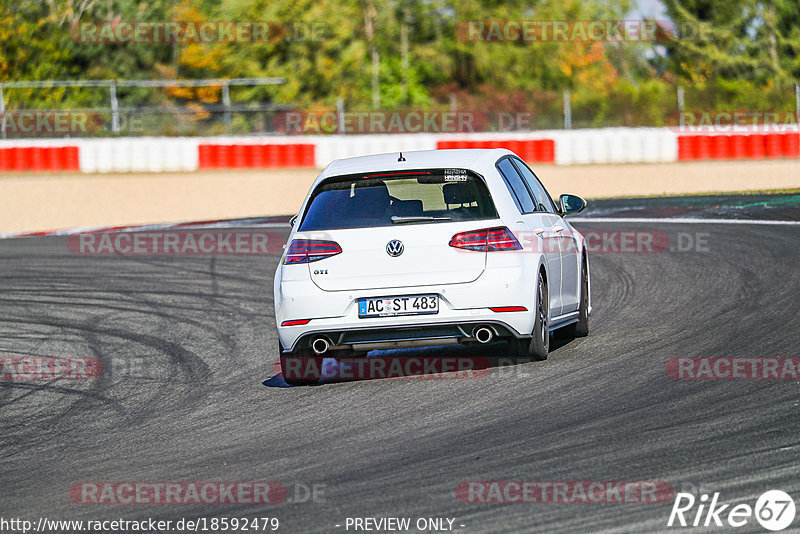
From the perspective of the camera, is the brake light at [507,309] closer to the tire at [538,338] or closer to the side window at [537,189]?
the tire at [538,338]

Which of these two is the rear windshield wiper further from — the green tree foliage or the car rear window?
the green tree foliage

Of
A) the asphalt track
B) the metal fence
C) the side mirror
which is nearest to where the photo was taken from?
the asphalt track

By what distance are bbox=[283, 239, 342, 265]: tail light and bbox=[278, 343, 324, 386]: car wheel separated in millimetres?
590

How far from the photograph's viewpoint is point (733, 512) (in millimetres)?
4668

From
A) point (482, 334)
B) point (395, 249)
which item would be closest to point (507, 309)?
point (482, 334)

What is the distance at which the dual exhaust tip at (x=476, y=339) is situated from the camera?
309 inches

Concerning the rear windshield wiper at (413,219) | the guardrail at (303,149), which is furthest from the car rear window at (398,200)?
the guardrail at (303,149)

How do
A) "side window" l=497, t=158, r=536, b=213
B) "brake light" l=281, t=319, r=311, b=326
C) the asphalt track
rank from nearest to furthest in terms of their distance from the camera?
the asphalt track < "brake light" l=281, t=319, r=311, b=326 < "side window" l=497, t=158, r=536, b=213

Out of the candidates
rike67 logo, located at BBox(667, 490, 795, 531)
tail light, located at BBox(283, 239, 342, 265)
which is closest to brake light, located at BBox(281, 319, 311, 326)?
tail light, located at BBox(283, 239, 342, 265)

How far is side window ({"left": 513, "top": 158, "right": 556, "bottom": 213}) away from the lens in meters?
9.18

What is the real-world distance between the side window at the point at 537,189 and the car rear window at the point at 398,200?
1.10m

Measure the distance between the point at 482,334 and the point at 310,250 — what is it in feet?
3.99

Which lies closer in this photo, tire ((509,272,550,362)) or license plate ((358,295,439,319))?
license plate ((358,295,439,319))

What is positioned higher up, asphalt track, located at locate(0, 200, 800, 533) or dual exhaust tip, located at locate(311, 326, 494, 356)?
dual exhaust tip, located at locate(311, 326, 494, 356)
